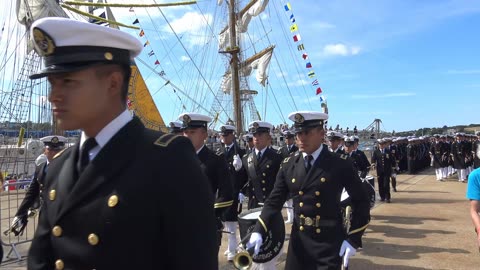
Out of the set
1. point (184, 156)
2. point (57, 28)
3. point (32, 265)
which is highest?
point (57, 28)

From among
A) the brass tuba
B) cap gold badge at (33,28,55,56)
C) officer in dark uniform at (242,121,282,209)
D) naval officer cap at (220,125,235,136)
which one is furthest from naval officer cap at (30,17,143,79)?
naval officer cap at (220,125,235,136)

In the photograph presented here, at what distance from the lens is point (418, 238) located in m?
8.10

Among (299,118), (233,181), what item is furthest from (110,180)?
(233,181)

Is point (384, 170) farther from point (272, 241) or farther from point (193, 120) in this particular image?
point (272, 241)

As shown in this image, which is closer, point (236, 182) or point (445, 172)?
point (236, 182)

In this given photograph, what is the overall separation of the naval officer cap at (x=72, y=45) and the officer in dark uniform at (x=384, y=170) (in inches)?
478

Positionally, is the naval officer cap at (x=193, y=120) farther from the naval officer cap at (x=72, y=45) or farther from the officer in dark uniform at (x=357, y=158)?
the officer in dark uniform at (x=357, y=158)

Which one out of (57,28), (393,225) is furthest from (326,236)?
(393,225)

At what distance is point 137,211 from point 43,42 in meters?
0.76

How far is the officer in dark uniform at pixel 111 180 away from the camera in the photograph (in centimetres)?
142

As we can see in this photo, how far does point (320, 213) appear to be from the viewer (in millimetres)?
3773

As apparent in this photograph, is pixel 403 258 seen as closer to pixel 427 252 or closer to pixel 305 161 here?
pixel 427 252

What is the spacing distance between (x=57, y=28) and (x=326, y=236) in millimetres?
2906

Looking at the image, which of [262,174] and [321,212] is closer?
[321,212]
